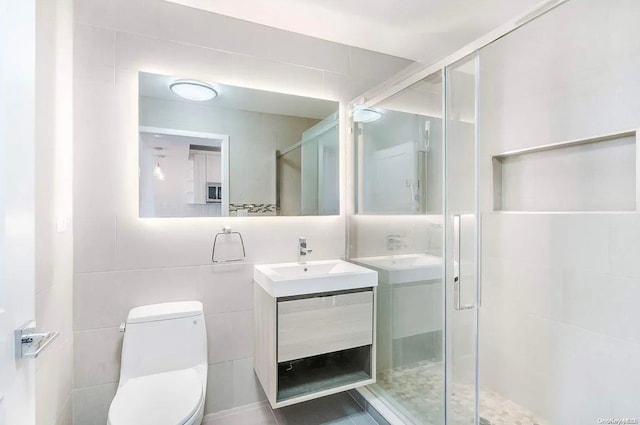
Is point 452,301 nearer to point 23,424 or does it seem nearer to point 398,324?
point 398,324

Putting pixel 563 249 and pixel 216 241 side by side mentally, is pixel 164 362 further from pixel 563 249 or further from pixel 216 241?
pixel 563 249

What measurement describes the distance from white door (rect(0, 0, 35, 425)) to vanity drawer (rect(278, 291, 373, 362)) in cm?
105

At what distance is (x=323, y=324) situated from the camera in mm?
1778

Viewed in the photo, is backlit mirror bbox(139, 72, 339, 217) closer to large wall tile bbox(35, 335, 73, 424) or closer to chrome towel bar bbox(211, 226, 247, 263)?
chrome towel bar bbox(211, 226, 247, 263)

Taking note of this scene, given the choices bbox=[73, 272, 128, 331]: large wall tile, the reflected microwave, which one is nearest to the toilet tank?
bbox=[73, 272, 128, 331]: large wall tile

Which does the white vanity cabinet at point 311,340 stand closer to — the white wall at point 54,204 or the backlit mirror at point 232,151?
the backlit mirror at point 232,151

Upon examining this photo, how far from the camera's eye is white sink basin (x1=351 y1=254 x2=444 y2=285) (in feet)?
5.73

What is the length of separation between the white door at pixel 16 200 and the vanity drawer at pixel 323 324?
105 cm

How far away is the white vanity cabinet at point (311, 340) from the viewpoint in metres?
1.71

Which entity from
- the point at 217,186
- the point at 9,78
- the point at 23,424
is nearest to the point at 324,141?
the point at 217,186

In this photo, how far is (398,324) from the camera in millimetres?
2035

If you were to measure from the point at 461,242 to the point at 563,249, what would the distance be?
31.8 inches

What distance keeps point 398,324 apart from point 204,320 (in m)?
1.20

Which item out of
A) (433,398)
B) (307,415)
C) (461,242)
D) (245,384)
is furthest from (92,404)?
(461,242)
